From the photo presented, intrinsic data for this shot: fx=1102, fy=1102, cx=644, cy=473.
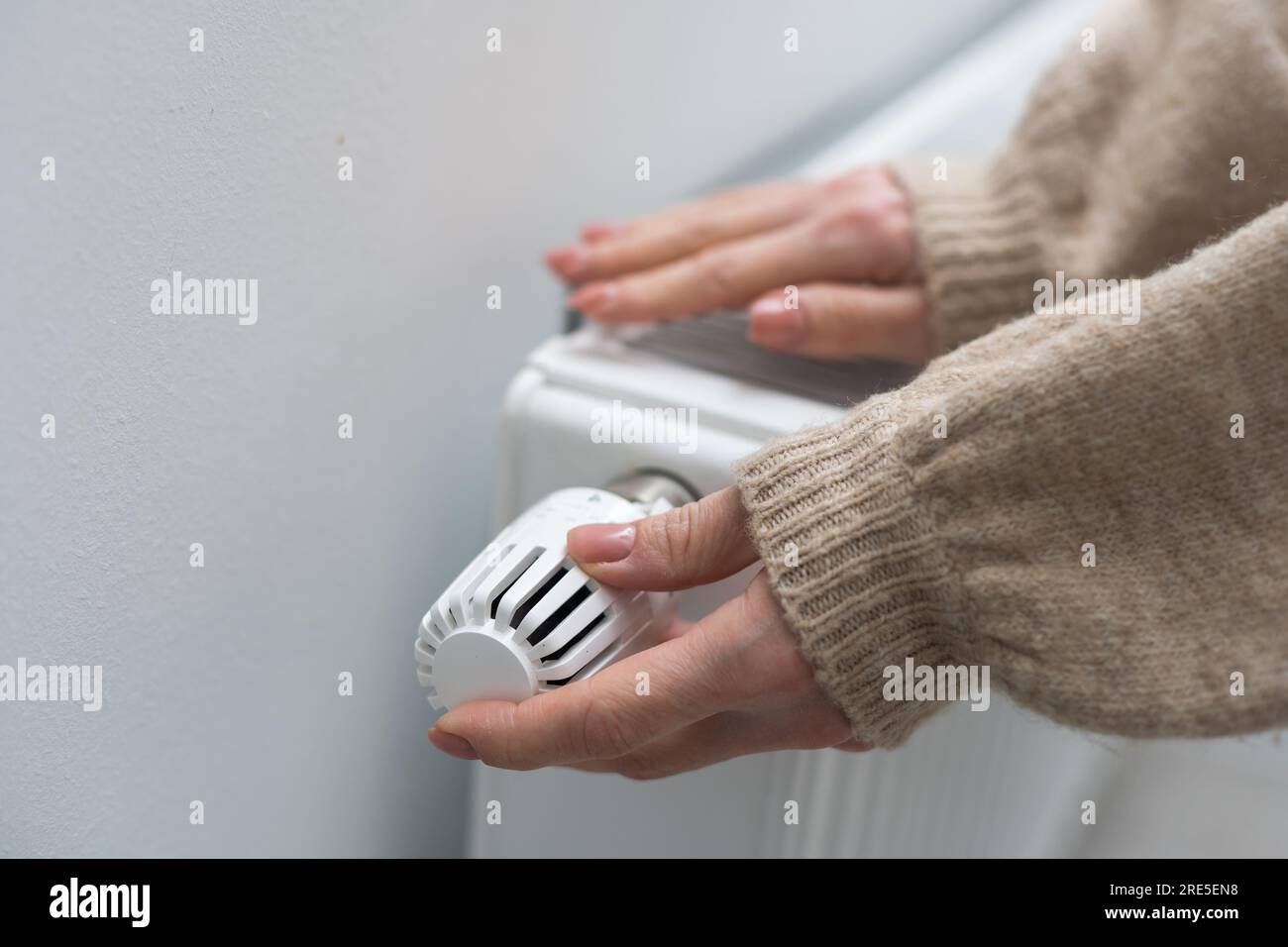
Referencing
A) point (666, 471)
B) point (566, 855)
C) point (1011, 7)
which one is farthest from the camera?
point (1011, 7)

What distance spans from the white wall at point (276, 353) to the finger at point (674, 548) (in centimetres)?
16

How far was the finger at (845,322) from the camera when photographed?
58 centimetres

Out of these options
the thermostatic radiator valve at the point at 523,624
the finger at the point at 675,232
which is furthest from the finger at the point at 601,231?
the thermostatic radiator valve at the point at 523,624

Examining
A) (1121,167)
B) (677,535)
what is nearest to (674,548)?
(677,535)

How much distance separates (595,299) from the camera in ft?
2.01

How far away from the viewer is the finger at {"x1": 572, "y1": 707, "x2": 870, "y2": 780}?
1.41 feet

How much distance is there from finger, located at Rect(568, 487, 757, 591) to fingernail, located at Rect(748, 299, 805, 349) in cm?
17

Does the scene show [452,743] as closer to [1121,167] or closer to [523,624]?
[523,624]

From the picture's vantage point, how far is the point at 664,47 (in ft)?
2.17

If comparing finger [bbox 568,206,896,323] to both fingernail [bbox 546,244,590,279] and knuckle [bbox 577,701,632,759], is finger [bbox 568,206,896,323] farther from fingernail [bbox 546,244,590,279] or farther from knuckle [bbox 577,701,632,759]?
knuckle [bbox 577,701,632,759]

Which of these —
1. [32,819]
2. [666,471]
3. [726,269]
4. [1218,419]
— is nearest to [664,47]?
[726,269]

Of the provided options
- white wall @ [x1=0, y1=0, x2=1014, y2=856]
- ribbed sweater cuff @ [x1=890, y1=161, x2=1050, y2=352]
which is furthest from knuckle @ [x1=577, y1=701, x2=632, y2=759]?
ribbed sweater cuff @ [x1=890, y1=161, x2=1050, y2=352]
